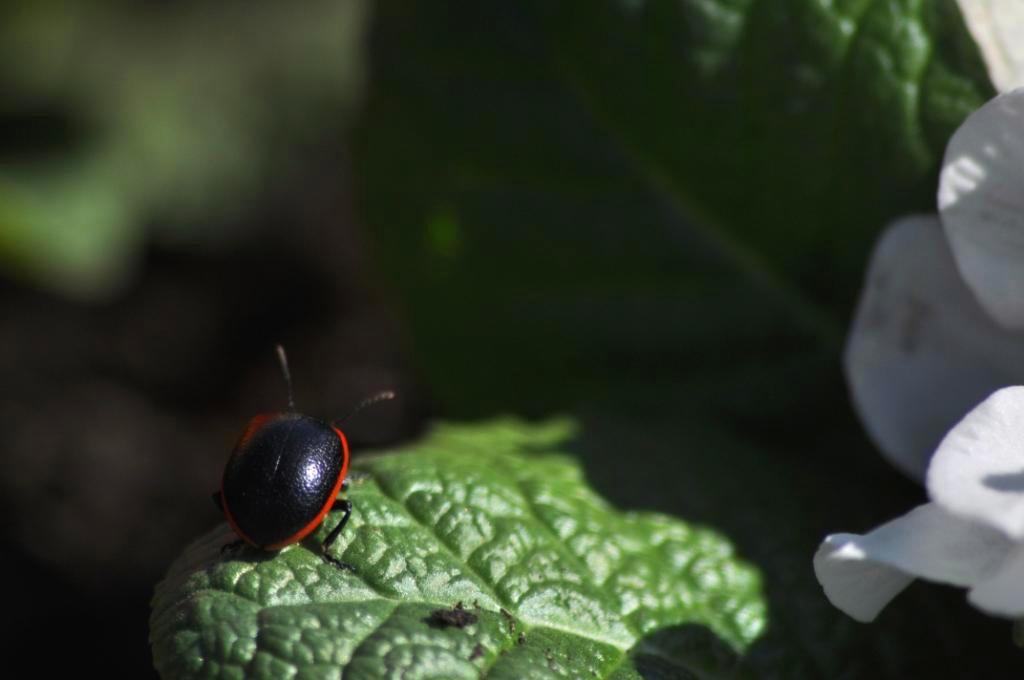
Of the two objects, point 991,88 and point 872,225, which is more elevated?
point 991,88

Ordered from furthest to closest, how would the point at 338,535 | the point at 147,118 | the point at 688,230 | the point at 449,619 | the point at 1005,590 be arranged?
the point at 147,118
the point at 688,230
the point at 338,535
the point at 449,619
the point at 1005,590

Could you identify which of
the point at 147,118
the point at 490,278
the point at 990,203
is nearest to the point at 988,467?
the point at 990,203

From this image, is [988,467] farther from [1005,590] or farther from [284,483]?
[284,483]

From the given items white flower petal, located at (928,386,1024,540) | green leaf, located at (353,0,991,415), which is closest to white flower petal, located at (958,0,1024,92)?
green leaf, located at (353,0,991,415)

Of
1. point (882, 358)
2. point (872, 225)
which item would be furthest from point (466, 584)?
point (872, 225)

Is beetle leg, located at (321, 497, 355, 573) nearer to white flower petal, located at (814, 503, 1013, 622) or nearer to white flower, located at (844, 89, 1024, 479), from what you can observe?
white flower petal, located at (814, 503, 1013, 622)

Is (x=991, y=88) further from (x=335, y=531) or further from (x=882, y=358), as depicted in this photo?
(x=335, y=531)
